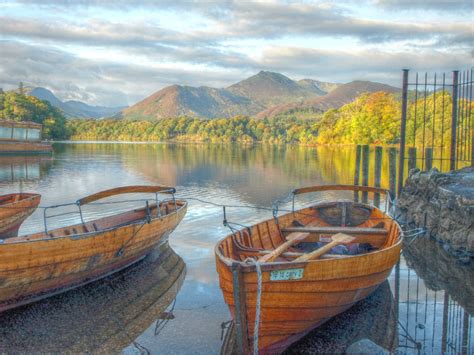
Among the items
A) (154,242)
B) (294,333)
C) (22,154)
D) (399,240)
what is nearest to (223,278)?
(294,333)

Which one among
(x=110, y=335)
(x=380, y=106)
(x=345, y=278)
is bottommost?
(x=110, y=335)

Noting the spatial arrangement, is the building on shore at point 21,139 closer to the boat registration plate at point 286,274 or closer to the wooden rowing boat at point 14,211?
the wooden rowing boat at point 14,211

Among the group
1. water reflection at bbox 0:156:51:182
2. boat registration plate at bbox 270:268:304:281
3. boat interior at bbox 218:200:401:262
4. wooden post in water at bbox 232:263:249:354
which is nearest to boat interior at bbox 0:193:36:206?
boat interior at bbox 218:200:401:262

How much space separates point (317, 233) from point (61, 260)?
6504 mm

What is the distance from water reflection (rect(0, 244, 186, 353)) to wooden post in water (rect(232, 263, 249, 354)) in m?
2.16

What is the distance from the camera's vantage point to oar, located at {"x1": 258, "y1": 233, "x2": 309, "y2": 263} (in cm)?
835

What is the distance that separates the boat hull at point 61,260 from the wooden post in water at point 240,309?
4724mm

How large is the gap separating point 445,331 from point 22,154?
215ft

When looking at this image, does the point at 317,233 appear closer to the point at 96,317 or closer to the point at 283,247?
the point at 283,247

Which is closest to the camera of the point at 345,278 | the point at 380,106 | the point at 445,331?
the point at 345,278

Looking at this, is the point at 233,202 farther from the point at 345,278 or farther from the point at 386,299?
the point at 345,278

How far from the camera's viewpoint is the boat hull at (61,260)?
9203mm

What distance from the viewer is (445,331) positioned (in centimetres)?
881

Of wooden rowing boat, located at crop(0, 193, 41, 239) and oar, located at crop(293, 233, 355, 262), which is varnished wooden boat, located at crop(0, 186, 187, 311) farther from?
oar, located at crop(293, 233, 355, 262)
